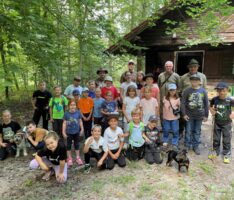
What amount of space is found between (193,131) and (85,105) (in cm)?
249

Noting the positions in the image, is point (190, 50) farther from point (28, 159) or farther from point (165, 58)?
point (28, 159)

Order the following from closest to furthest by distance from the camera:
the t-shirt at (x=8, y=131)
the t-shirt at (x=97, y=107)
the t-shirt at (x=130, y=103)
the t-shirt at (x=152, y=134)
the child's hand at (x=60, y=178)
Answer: the child's hand at (x=60, y=178), the t-shirt at (x=152, y=134), the t-shirt at (x=8, y=131), the t-shirt at (x=130, y=103), the t-shirt at (x=97, y=107)

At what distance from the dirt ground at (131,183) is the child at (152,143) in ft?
0.50

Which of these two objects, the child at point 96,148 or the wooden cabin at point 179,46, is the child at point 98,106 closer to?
the child at point 96,148

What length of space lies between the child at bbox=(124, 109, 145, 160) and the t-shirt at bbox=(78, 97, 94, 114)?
117cm

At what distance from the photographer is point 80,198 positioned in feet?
11.4

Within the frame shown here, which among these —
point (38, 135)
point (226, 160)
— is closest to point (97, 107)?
point (38, 135)

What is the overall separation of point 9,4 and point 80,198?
4338 millimetres

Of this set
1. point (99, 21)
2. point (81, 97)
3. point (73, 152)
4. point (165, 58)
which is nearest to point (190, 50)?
point (165, 58)

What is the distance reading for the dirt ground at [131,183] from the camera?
3531 mm

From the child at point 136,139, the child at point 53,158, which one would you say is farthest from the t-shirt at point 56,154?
the child at point 136,139

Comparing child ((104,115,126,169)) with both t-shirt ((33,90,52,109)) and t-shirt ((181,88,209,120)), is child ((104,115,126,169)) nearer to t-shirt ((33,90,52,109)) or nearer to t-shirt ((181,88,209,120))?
t-shirt ((181,88,209,120))

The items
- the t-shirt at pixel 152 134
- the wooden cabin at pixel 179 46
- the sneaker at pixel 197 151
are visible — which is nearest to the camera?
the t-shirt at pixel 152 134

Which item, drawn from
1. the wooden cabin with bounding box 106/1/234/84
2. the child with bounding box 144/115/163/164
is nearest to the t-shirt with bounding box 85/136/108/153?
the child with bounding box 144/115/163/164
